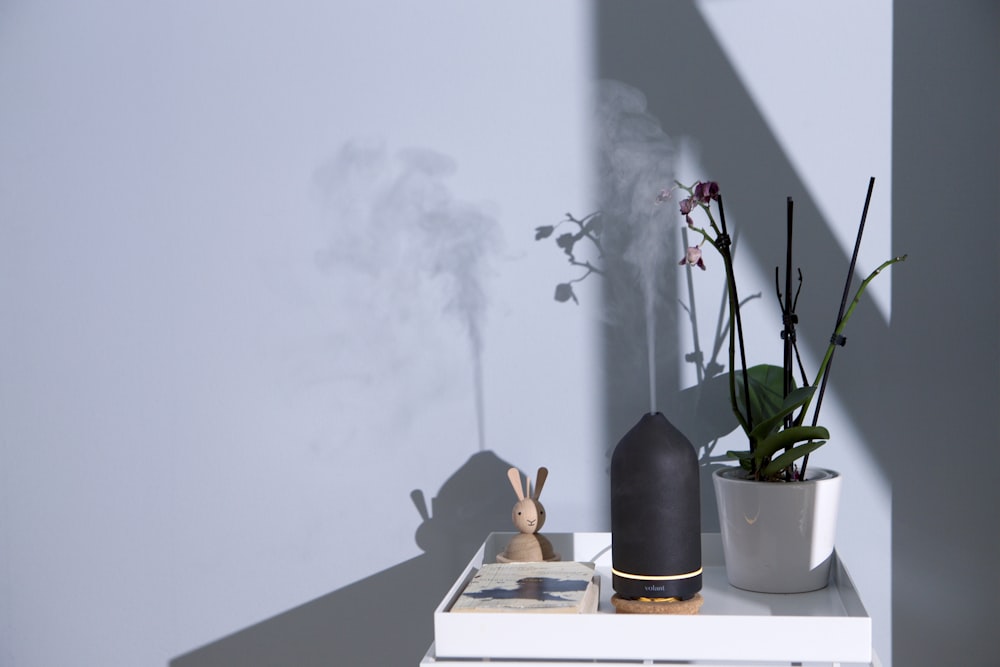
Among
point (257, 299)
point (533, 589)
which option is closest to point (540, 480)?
point (533, 589)

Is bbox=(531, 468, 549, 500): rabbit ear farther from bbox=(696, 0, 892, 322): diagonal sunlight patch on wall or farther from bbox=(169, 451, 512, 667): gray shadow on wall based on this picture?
bbox=(696, 0, 892, 322): diagonal sunlight patch on wall

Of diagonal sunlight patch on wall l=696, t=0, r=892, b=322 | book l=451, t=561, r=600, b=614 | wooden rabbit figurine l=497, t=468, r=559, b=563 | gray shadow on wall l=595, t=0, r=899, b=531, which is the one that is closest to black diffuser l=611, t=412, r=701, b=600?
book l=451, t=561, r=600, b=614

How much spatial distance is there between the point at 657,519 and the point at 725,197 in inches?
22.0

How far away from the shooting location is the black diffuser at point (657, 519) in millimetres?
1223

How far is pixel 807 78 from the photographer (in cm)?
153

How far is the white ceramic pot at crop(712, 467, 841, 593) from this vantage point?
4.24 ft

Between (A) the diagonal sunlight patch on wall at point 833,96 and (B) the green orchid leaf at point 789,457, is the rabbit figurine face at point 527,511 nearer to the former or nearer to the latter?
(B) the green orchid leaf at point 789,457

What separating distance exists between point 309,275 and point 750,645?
2.92 feet

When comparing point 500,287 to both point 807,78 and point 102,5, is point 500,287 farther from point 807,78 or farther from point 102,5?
point 102,5

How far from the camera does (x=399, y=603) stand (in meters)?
1.64

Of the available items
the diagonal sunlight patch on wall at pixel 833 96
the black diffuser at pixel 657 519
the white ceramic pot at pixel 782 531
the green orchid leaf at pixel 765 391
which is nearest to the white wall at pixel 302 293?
the diagonal sunlight patch on wall at pixel 833 96

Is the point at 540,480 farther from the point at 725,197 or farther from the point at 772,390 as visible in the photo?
the point at 725,197

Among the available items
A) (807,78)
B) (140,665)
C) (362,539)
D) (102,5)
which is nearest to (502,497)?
(362,539)

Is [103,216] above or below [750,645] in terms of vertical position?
above
